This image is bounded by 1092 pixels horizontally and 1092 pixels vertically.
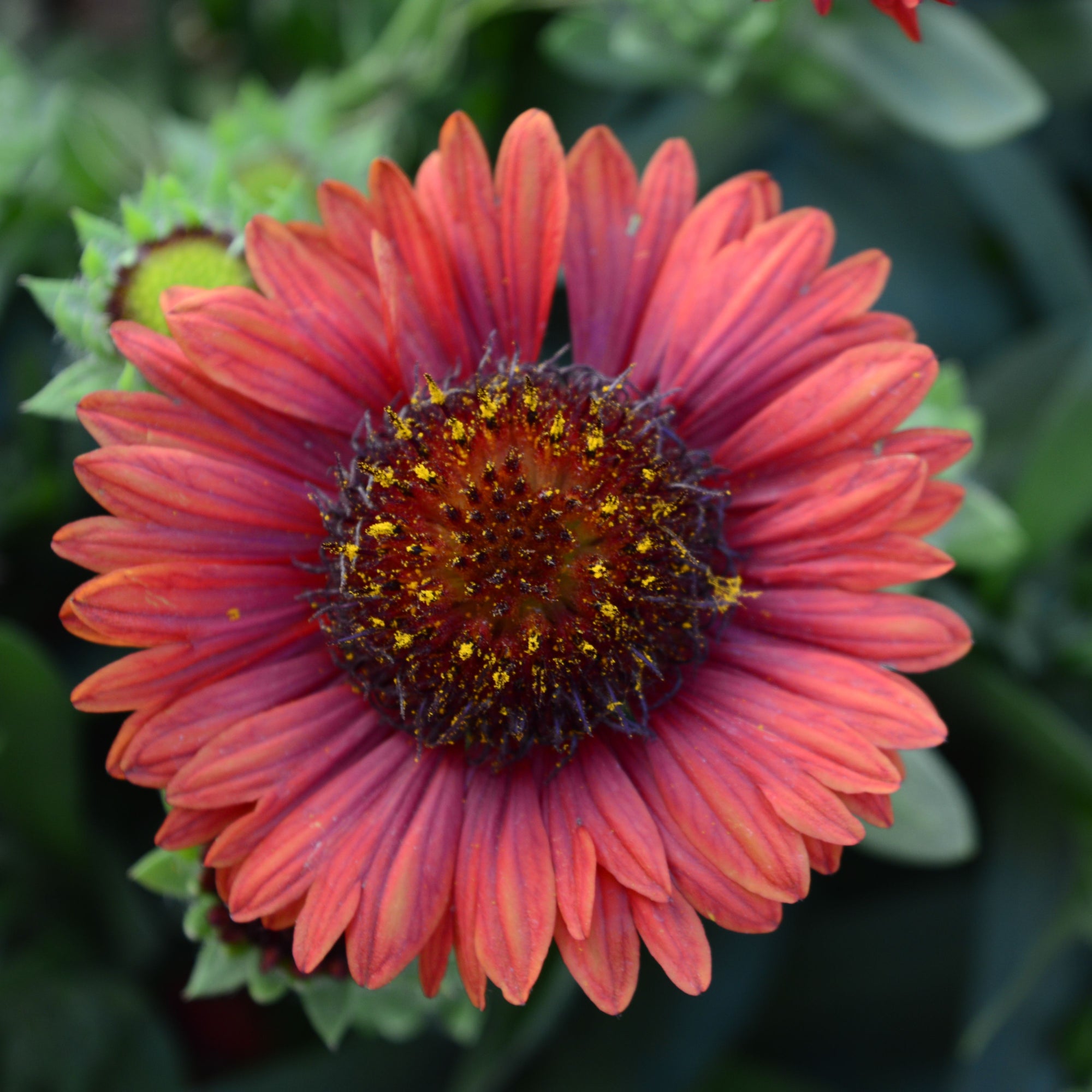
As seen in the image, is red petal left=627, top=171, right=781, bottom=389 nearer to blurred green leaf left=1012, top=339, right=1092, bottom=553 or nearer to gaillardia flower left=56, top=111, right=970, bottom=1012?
gaillardia flower left=56, top=111, right=970, bottom=1012

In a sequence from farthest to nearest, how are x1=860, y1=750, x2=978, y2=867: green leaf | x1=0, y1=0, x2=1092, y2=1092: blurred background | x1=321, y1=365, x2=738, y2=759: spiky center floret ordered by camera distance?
x1=0, y1=0, x2=1092, y2=1092: blurred background
x1=860, y1=750, x2=978, y2=867: green leaf
x1=321, y1=365, x2=738, y2=759: spiky center floret

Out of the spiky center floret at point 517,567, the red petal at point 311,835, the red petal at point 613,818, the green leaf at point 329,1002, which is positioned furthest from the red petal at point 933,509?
the green leaf at point 329,1002

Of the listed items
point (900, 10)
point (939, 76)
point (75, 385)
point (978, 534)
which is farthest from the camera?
point (939, 76)

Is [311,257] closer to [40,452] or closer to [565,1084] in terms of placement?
[40,452]

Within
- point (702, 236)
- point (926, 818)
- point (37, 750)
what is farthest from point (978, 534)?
point (37, 750)

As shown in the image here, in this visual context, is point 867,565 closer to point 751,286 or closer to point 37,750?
point 751,286

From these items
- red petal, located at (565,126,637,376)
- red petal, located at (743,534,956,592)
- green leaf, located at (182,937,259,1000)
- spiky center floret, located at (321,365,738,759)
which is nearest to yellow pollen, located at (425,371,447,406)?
spiky center floret, located at (321,365,738,759)
